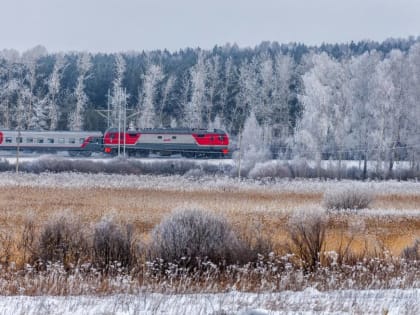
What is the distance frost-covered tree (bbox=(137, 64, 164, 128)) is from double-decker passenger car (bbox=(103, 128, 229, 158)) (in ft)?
60.2

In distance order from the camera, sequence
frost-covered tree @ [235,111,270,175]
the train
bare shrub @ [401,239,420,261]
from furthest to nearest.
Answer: the train < frost-covered tree @ [235,111,270,175] < bare shrub @ [401,239,420,261]

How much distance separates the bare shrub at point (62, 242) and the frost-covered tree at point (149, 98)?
61.0m

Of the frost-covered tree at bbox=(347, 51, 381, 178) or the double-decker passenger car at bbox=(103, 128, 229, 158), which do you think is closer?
the frost-covered tree at bbox=(347, 51, 381, 178)

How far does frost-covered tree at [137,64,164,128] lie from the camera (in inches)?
3056

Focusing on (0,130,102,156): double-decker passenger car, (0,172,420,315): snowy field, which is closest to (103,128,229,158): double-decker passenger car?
(0,130,102,156): double-decker passenger car

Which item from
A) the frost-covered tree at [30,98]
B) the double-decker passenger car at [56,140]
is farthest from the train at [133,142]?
the frost-covered tree at [30,98]

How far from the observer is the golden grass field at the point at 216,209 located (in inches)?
662

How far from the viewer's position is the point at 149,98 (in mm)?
79812

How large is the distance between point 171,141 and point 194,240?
42.5 m

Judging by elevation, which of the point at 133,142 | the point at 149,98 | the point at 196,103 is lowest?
the point at 133,142

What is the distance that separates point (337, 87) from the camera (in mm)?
56406

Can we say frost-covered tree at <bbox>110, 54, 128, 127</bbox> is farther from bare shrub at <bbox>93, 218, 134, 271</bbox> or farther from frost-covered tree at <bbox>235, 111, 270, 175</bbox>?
bare shrub at <bbox>93, 218, 134, 271</bbox>

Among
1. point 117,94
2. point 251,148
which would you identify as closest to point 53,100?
point 117,94

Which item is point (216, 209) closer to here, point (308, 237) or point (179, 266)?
point (308, 237)
